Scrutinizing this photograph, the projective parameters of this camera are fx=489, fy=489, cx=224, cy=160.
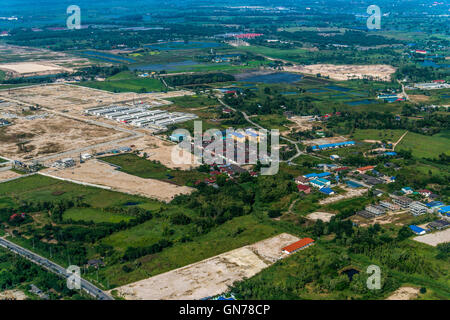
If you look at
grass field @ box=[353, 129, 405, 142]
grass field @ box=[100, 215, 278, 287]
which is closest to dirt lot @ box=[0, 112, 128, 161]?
grass field @ box=[100, 215, 278, 287]

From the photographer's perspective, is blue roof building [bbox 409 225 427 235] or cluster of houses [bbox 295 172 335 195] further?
cluster of houses [bbox 295 172 335 195]

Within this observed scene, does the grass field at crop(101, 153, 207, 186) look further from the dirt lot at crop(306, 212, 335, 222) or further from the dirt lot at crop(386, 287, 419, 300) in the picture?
the dirt lot at crop(386, 287, 419, 300)

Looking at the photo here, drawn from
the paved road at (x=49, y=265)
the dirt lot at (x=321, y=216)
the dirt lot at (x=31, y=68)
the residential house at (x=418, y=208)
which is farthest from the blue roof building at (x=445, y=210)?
the dirt lot at (x=31, y=68)

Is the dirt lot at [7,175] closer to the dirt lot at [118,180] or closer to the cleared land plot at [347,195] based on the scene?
the dirt lot at [118,180]

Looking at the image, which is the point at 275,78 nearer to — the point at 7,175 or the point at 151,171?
the point at 151,171

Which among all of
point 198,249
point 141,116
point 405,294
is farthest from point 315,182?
point 141,116
